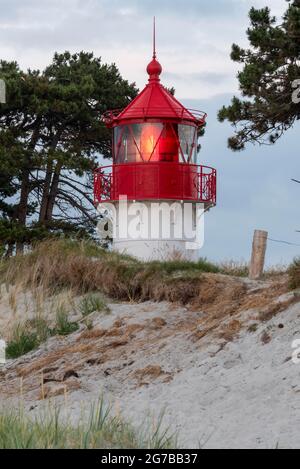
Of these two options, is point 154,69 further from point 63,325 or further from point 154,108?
point 63,325

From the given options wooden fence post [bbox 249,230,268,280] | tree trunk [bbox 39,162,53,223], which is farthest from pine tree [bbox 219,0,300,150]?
tree trunk [bbox 39,162,53,223]

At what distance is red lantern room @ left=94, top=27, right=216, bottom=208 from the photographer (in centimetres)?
2098

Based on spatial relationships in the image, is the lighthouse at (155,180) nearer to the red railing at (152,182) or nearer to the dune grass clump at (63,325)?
the red railing at (152,182)

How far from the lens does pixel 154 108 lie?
21.0 metres

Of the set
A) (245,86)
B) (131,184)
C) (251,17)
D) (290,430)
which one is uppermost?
(251,17)

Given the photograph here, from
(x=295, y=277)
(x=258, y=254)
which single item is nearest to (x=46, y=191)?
(x=258, y=254)

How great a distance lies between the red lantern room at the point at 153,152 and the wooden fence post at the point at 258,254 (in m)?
5.58

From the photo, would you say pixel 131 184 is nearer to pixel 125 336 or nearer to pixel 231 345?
pixel 125 336

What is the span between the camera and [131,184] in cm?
2109

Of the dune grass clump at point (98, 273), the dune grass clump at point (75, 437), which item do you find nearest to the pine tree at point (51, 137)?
the dune grass clump at point (98, 273)

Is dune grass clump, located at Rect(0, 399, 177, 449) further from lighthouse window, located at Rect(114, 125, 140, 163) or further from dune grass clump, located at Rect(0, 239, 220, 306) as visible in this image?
lighthouse window, located at Rect(114, 125, 140, 163)

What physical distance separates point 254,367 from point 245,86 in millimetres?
7984

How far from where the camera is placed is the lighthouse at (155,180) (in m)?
21.0
